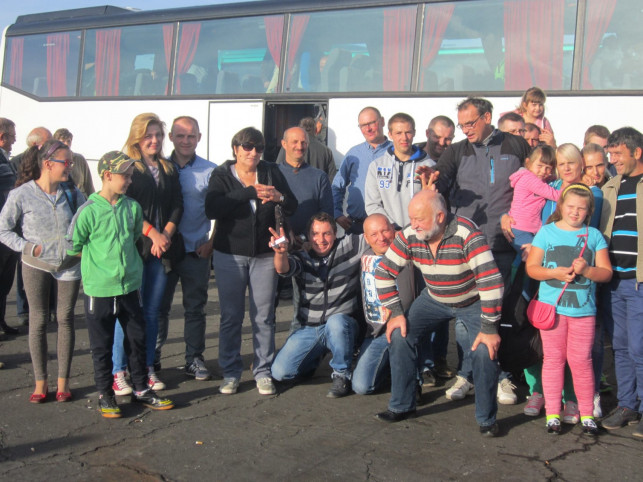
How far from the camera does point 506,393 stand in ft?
17.3

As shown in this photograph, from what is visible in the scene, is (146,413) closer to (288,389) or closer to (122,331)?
(122,331)

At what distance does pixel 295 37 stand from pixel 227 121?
1.67m

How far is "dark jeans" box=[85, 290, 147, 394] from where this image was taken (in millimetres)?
4801

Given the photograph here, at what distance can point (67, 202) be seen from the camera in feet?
17.3

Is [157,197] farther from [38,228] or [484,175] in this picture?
[484,175]

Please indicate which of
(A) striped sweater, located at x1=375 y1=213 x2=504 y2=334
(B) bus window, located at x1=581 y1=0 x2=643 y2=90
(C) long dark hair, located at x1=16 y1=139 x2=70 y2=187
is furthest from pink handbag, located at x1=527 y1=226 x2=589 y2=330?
(B) bus window, located at x1=581 y1=0 x2=643 y2=90

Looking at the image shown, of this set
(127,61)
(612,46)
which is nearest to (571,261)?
(612,46)

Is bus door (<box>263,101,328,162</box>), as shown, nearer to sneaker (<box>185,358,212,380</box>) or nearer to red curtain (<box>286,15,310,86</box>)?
red curtain (<box>286,15,310,86</box>)

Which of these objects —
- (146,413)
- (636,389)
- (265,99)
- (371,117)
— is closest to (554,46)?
(371,117)

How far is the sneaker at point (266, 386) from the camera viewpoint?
211 inches

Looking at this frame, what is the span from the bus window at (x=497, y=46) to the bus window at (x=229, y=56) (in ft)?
8.35

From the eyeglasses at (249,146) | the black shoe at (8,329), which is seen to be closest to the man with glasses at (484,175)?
the eyeglasses at (249,146)

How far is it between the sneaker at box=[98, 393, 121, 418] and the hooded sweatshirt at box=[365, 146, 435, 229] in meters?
2.62

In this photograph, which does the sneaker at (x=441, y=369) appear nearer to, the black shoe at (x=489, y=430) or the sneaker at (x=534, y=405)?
the sneaker at (x=534, y=405)
